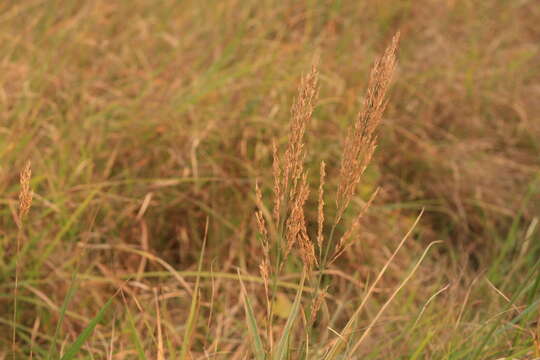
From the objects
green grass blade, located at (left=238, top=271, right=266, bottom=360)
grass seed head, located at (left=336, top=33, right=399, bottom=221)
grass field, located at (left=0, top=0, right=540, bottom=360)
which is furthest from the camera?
grass field, located at (left=0, top=0, right=540, bottom=360)

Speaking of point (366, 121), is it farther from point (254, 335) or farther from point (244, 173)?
point (244, 173)

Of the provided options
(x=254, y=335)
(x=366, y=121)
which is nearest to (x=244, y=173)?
(x=254, y=335)

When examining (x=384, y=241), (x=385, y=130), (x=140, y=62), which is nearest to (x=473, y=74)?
(x=385, y=130)

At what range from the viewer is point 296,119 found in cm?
107

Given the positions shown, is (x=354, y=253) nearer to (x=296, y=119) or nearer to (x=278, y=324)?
(x=278, y=324)

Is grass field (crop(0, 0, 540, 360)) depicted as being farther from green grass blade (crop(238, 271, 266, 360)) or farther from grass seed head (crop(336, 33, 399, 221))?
grass seed head (crop(336, 33, 399, 221))

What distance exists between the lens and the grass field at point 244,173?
192 centimetres

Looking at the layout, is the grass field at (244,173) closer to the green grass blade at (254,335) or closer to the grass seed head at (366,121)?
the green grass blade at (254,335)

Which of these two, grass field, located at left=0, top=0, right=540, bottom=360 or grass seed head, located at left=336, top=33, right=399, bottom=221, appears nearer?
grass seed head, located at left=336, top=33, right=399, bottom=221

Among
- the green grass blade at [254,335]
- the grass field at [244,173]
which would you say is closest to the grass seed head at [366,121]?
the green grass blade at [254,335]

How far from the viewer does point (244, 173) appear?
2.46 m

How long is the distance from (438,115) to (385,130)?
1.21 ft

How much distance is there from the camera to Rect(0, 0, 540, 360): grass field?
192cm

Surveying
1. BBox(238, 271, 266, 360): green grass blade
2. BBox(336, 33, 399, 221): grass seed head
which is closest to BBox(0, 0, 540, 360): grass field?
BBox(238, 271, 266, 360): green grass blade
